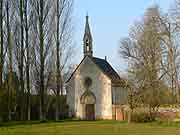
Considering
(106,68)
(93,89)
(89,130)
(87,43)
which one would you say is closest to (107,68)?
(106,68)

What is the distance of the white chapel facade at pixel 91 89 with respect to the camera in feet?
177

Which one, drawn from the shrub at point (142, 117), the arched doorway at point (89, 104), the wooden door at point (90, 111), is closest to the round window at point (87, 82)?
the arched doorway at point (89, 104)

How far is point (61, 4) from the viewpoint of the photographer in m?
46.0

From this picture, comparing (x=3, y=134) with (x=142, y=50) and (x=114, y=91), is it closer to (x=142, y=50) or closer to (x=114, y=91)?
(x=142, y=50)

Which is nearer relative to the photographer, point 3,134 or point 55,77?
point 3,134

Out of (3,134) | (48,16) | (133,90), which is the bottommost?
(3,134)

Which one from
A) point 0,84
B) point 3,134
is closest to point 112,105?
point 0,84

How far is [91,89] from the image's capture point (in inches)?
2189

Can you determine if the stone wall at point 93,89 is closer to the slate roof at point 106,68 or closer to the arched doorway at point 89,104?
the arched doorway at point 89,104

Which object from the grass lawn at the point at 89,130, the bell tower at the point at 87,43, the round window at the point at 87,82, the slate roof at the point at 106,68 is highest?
the bell tower at the point at 87,43

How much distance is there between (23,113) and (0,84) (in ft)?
25.7

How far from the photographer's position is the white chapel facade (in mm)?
53969

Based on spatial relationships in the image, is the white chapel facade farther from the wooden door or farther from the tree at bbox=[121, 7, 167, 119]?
the tree at bbox=[121, 7, 167, 119]

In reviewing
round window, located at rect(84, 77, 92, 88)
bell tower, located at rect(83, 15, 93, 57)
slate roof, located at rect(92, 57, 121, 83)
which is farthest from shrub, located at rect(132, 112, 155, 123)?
bell tower, located at rect(83, 15, 93, 57)
